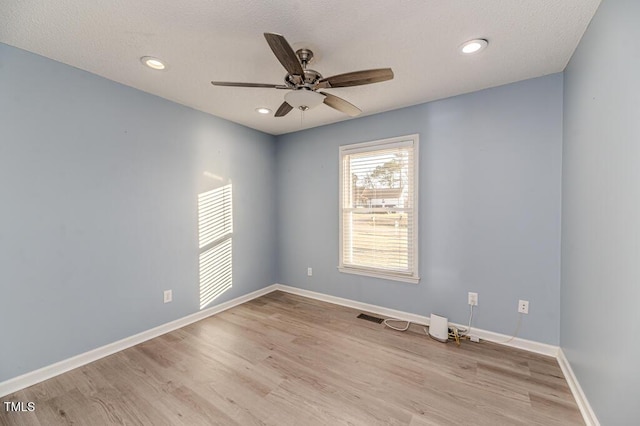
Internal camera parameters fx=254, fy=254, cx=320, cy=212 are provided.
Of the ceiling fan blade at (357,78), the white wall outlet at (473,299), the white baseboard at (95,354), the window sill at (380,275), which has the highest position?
the ceiling fan blade at (357,78)

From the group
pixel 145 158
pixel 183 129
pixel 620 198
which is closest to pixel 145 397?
pixel 145 158

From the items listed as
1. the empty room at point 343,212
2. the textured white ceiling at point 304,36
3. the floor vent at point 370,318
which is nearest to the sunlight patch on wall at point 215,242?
the empty room at point 343,212

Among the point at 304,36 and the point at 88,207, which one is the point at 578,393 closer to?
the point at 304,36

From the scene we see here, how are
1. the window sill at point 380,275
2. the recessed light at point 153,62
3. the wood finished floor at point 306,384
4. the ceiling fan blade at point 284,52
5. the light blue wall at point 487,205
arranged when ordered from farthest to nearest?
the window sill at point 380,275
the light blue wall at point 487,205
the recessed light at point 153,62
the wood finished floor at point 306,384
the ceiling fan blade at point 284,52

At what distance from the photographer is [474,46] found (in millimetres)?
1880

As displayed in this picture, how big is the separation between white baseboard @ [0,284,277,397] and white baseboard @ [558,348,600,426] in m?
3.46

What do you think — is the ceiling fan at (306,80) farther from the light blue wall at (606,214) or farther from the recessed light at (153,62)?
the light blue wall at (606,214)

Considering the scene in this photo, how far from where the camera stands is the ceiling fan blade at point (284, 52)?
133 cm

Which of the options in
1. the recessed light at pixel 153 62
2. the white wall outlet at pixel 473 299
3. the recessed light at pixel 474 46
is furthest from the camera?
the white wall outlet at pixel 473 299

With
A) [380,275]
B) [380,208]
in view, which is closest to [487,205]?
[380,208]

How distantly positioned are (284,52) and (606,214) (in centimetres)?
205

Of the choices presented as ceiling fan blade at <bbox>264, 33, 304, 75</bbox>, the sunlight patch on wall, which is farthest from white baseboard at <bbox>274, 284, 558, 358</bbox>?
ceiling fan blade at <bbox>264, 33, 304, 75</bbox>

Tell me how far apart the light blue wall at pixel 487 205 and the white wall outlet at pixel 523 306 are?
0.04 m

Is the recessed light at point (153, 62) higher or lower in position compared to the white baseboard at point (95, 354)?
higher
